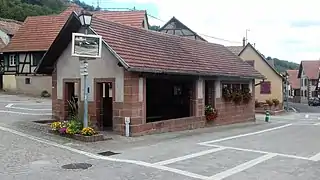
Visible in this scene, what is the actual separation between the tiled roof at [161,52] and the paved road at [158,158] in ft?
10.6

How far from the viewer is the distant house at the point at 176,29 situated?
50500 mm

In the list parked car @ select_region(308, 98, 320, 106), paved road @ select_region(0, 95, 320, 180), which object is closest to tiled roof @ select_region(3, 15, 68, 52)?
paved road @ select_region(0, 95, 320, 180)

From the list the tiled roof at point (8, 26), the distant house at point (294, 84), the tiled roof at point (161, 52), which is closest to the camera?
the tiled roof at point (161, 52)

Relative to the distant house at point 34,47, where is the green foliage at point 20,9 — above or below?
above

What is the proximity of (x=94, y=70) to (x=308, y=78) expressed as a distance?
232 ft

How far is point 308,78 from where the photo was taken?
8125 cm

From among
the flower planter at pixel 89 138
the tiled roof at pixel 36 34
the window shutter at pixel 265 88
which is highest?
the tiled roof at pixel 36 34

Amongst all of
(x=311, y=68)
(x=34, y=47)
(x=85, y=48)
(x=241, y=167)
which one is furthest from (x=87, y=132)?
(x=311, y=68)

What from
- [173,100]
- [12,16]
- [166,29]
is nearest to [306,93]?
[166,29]

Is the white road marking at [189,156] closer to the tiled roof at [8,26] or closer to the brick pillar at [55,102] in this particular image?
the brick pillar at [55,102]

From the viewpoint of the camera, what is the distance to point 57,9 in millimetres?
77625

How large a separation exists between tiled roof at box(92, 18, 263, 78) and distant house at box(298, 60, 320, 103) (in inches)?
2298

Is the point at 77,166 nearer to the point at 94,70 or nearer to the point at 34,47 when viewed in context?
the point at 94,70

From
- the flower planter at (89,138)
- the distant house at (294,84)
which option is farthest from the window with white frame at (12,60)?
the distant house at (294,84)
